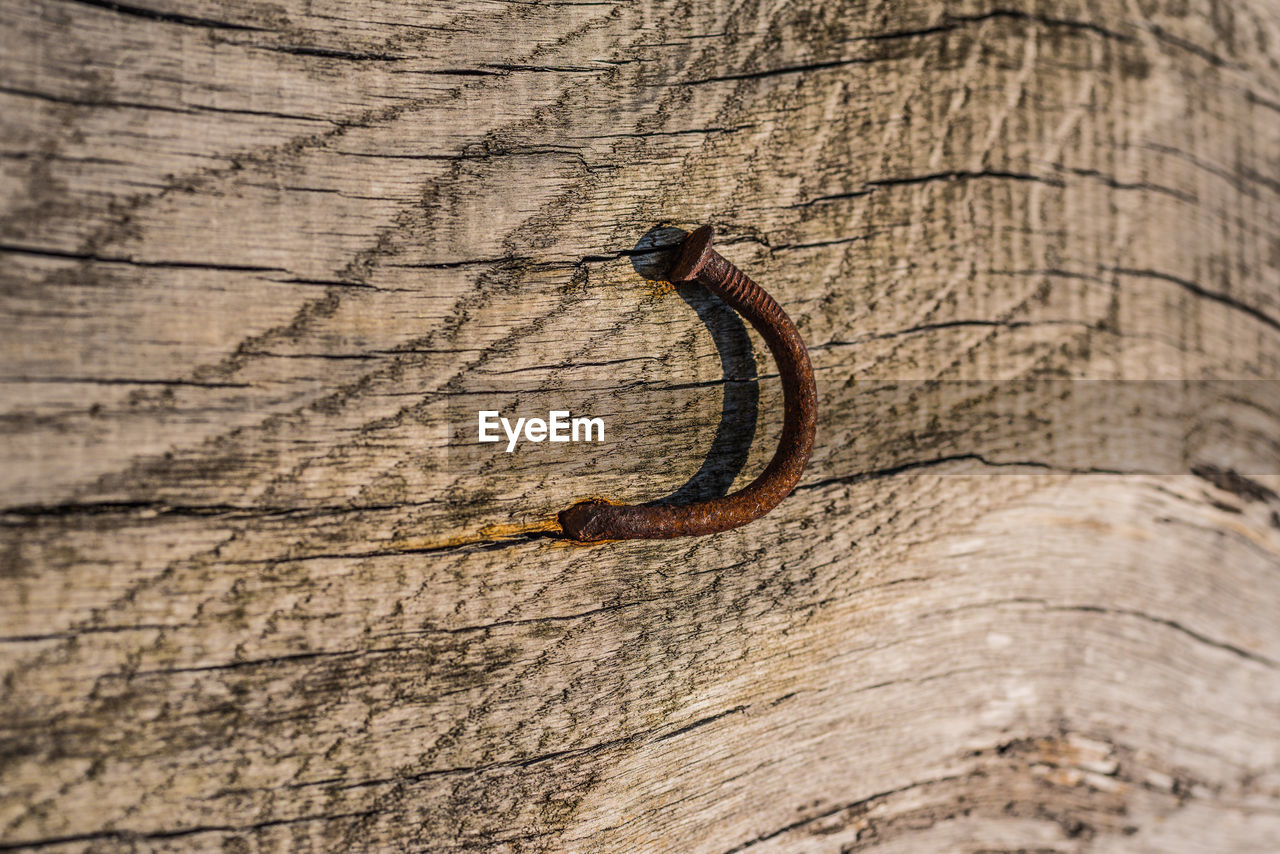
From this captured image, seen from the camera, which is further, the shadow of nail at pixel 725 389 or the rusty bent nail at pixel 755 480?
the shadow of nail at pixel 725 389

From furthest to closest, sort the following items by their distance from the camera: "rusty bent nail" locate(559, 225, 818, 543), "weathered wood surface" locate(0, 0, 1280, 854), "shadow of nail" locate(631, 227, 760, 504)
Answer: "shadow of nail" locate(631, 227, 760, 504) < "rusty bent nail" locate(559, 225, 818, 543) < "weathered wood surface" locate(0, 0, 1280, 854)

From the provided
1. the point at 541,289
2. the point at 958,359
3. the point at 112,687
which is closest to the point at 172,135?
the point at 541,289

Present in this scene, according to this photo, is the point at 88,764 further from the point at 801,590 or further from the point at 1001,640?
the point at 1001,640

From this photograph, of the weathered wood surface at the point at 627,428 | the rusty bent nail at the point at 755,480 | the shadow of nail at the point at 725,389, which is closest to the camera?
the weathered wood surface at the point at 627,428

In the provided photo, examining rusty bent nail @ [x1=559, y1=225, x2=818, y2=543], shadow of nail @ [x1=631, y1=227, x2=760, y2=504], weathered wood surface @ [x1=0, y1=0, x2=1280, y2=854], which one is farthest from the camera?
shadow of nail @ [x1=631, y1=227, x2=760, y2=504]

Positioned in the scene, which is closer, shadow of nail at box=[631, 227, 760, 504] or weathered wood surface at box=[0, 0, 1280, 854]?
weathered wood surface at box=[0, 0, 1280, 854]
